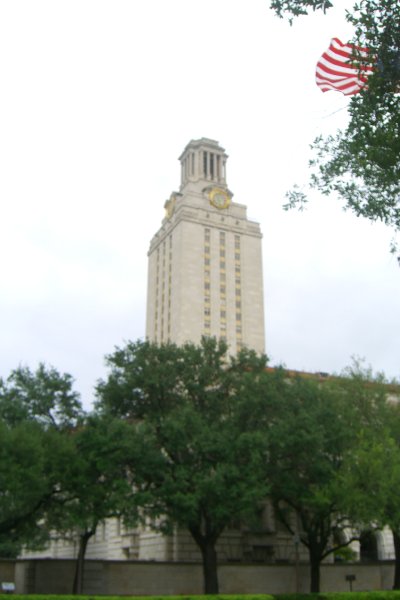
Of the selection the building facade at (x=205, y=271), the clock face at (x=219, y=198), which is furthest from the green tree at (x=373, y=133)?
the clock face at (x=219, y=198)

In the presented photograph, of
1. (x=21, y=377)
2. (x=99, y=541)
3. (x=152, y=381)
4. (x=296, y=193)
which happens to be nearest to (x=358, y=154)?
(x=296, y=193)

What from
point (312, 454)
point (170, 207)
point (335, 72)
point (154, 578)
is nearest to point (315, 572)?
point (312, 454)

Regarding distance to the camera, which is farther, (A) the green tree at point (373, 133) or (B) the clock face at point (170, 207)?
(B) the clock face at point (170, 207)

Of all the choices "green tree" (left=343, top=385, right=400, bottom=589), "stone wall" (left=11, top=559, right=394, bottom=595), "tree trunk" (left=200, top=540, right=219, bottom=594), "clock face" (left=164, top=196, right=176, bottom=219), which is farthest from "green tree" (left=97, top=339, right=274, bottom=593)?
"clock face" (left=164, top=196, right=176, bottom=219)

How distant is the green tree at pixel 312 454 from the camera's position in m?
37.2

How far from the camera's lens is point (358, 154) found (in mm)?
19484

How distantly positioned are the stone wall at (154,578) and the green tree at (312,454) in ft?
12.1

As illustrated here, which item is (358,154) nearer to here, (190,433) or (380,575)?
(190,433)

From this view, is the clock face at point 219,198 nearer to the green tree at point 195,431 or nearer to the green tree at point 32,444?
the green tree at point 195,431

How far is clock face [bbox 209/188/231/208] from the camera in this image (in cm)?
13079

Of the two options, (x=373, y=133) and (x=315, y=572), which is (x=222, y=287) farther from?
(x=373, y=133)

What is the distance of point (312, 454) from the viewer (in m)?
38.1

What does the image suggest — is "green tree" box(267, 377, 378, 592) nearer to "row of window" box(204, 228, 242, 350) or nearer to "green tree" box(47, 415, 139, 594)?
"green tree" box(47, 415, 139, 594)

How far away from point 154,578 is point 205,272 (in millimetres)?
83528
